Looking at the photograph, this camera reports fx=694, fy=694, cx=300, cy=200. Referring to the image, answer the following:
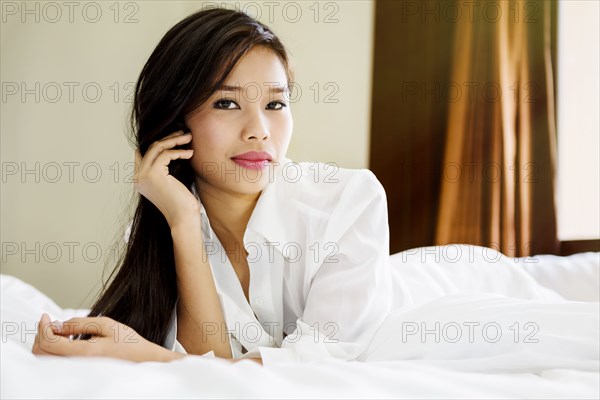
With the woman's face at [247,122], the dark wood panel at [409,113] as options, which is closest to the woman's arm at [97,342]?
the woman's face at [247,122]

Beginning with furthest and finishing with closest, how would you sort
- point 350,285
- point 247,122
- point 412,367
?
point 247,122 < point 350,285 < point 412,367

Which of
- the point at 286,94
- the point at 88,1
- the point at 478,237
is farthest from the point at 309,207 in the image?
the point at 88,1

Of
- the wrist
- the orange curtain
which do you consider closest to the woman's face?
the wrist

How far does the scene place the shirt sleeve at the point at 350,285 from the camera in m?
1.31

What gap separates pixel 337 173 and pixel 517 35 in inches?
75.5

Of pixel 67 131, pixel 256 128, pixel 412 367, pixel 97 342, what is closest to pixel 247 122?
pixel 256 128

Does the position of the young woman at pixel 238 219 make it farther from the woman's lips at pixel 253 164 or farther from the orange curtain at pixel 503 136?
the orange curtain at pixel 503 136

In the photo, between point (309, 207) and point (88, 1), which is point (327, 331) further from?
point (88, 1)

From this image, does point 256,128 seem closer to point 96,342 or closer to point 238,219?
point 238,219

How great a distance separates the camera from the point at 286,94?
1.56 meters

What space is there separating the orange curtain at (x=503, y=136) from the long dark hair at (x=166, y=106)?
5.71ft

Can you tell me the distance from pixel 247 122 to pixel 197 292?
1.27 feet

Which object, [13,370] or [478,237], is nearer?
[13,370]

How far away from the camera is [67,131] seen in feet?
10.8
